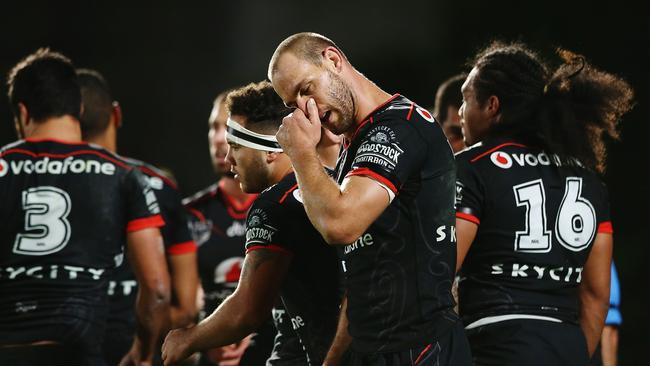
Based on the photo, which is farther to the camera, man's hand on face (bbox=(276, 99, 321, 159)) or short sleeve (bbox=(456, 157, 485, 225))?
short sleeve (bbox=(456, 157, 485, 225))

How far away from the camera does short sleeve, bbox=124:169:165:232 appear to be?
477cm

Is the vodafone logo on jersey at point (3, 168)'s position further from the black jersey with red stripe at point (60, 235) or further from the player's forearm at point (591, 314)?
the player's forearm at point (591, 314)

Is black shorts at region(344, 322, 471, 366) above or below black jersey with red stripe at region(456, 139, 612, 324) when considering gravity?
below

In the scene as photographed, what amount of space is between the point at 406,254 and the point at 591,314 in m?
1.43

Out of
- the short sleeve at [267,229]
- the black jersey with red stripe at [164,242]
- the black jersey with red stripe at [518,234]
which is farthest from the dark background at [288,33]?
the short sleeve at [267,229]

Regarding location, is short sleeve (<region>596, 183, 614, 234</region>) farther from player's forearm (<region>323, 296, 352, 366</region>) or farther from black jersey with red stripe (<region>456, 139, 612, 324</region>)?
player's forearm (<region>323, 296, 352, 366</region>)

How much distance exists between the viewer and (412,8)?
15.2m

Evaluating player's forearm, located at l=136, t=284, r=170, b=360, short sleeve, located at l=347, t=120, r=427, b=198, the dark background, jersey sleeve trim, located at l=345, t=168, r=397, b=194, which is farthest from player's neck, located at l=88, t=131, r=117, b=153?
the dark background

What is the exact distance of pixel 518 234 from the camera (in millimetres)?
3875

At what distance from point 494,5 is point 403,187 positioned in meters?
8.45

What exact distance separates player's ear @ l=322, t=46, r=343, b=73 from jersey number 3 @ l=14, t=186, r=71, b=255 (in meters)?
1.84

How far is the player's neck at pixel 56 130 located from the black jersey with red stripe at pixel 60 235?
2.3 inches

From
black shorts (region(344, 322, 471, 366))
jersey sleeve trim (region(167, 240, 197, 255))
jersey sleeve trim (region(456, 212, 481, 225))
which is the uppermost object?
jersey sleeve trim (region(167, 240, 197, 255))

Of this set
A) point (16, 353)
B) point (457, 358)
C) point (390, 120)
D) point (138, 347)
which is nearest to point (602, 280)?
point (457, 358)
